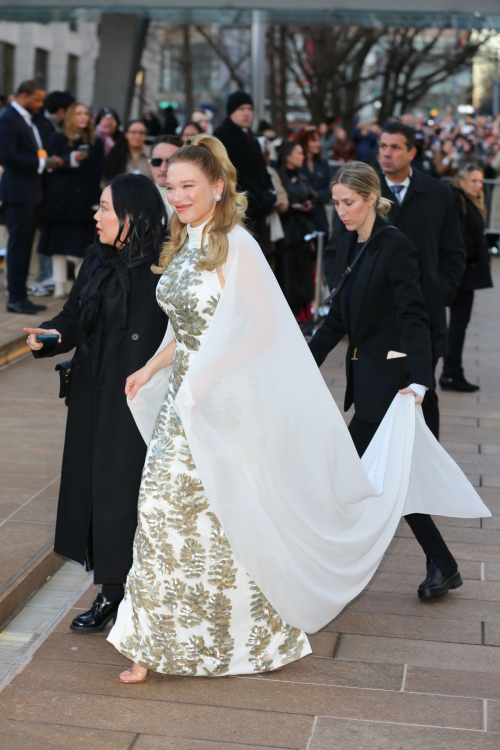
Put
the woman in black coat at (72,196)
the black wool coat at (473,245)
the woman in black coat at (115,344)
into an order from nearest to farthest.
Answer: the woman in black coat at (115,344), the black wool coat at (473,245), the woman in black coat at (72,196)

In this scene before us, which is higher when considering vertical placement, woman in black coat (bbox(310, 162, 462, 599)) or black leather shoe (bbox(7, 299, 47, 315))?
woman in black coat (bbox(310, 162, 462, 599))

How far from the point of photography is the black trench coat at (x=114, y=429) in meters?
4.21

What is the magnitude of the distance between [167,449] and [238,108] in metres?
6.51

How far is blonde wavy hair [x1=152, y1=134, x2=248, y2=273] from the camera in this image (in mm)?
3779

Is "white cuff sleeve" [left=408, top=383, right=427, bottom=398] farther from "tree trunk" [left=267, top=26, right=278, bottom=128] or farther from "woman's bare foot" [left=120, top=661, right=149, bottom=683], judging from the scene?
"tree trunk" [left=267, top=26, right=278, bottom=128]

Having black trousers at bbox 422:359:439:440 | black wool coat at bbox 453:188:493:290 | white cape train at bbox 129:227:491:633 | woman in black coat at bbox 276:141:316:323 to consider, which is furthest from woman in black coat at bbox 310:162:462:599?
woman in black coat at bbox 276:141:316:323

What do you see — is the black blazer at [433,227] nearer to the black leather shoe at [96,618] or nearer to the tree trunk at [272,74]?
the black leather shoe at [96,618]

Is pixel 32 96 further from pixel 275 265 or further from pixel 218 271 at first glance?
pixel 218 271

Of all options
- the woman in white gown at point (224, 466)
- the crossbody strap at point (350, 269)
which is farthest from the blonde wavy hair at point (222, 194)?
the crossbody strap at point (350, 269)

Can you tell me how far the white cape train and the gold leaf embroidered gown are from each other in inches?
3.1

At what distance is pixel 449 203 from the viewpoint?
20.6 feet

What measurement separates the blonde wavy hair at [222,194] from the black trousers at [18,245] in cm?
688

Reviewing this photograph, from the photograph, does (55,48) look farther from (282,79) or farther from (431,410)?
(431,410)

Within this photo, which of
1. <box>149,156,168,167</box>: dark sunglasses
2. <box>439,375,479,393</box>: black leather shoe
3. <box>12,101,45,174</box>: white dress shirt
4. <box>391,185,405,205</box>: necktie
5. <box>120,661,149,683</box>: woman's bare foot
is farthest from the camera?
<box>12,101,45,174</box>: white dress shirt
